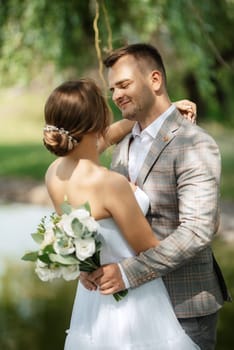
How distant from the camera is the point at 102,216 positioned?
210 centimetres

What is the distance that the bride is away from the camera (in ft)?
6.75

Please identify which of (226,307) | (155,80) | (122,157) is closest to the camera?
(155,80)

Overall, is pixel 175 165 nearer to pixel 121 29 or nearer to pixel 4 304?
pixel 4 304

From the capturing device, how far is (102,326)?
221 centimetres

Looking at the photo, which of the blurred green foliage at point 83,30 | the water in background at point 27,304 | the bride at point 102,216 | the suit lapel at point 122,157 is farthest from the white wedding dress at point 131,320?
the blurred green foliage at point 83,30

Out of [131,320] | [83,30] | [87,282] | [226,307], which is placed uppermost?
[83,30]

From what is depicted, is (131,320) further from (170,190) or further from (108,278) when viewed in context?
(170,190)

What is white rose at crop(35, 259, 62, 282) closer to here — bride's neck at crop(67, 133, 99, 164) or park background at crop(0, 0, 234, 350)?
bride's neck at crop(67, 133, 99, 164)

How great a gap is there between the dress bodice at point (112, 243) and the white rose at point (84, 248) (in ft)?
0.39

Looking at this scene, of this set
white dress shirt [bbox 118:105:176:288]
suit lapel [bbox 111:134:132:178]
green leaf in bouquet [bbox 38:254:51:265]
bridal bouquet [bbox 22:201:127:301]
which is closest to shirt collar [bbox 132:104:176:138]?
white dress shirt [bbox 118:105:176:288]

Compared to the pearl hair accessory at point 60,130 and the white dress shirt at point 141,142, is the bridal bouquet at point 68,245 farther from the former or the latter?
the white dress shirt at point 141,142

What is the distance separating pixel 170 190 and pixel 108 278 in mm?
Result: 326

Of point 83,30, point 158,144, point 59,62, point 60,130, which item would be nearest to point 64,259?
point 60,130

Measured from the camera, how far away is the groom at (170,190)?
7.02ft
